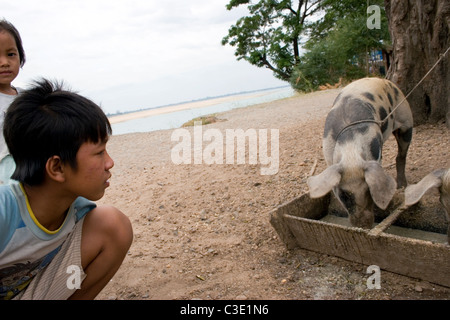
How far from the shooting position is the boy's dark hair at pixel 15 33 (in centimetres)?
246

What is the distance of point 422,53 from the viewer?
5699 millimetres

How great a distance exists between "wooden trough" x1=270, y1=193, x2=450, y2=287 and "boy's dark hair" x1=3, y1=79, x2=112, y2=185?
175cm

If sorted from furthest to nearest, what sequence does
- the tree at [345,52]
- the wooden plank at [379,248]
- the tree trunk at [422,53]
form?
the tree at [345,52]
the tree trunk at [422,53]
the wooden plank at [379,248]

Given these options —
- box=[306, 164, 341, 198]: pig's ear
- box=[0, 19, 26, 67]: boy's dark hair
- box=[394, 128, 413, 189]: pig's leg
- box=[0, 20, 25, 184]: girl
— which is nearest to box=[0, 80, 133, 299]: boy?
box=[0, 20, 25, 184]: girl

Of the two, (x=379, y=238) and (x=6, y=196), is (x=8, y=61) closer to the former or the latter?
(x=6, y=196)

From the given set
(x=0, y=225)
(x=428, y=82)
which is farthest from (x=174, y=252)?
(x=428, y=82)

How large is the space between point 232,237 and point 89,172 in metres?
1.91

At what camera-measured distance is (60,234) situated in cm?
197

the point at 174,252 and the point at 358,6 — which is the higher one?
the point at 358,6

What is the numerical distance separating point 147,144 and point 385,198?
7.80m

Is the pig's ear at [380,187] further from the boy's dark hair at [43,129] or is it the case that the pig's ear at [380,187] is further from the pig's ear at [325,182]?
the boy's dark hair at [43,129]

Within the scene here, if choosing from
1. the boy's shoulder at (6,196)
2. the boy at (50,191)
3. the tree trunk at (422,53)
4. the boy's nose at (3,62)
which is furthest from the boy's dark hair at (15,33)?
the tree trunk at (422,53)

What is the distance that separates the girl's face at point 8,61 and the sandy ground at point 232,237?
165 cm

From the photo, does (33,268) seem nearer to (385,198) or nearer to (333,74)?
(385,198)
